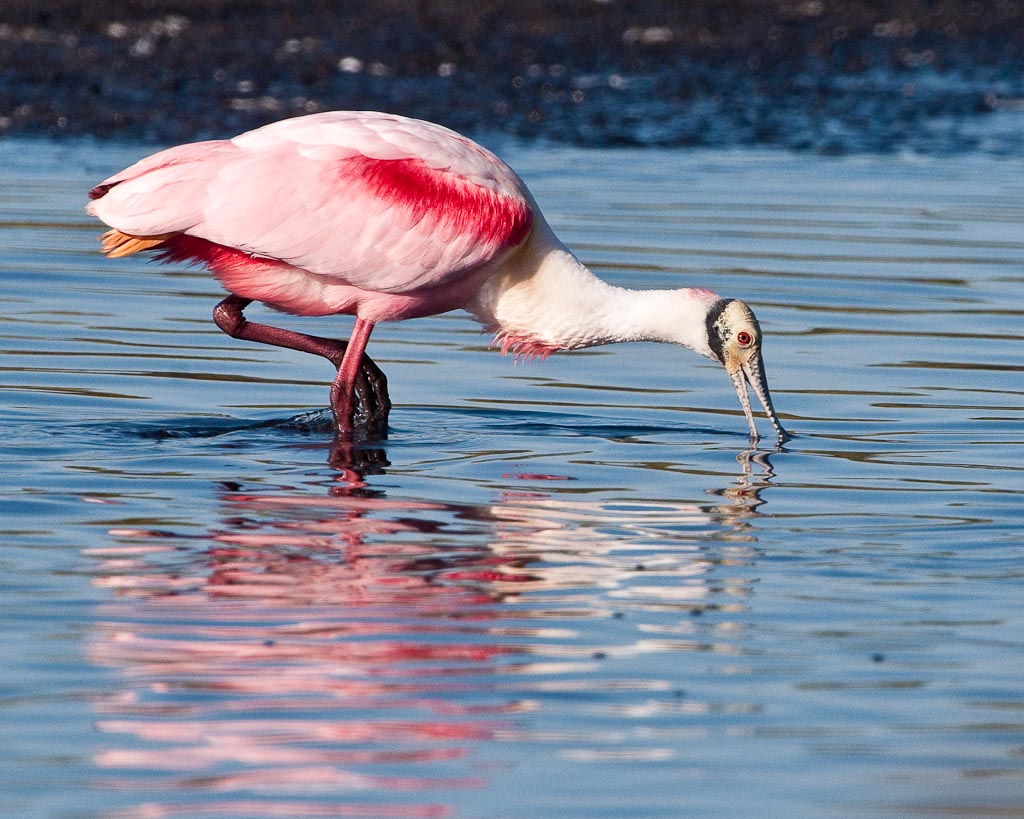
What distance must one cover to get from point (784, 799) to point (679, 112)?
1386 centimetres

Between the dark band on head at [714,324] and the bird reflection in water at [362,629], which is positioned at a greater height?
the dark band on head at [714,324]

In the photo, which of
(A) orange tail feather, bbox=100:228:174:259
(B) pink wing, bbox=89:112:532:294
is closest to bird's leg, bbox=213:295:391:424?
(B) pink wing, bbox=89:112:532:294

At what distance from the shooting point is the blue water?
497 cm

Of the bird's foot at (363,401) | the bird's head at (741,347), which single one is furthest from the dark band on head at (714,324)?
the bird's foot at (363,401)

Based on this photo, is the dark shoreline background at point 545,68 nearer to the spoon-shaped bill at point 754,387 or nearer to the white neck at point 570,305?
the white neck at point 570,305

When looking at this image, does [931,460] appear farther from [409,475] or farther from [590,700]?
[590,700]

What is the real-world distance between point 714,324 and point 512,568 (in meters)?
2.71

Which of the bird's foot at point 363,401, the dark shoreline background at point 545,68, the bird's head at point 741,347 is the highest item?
the dark shoreline background at point 545,68

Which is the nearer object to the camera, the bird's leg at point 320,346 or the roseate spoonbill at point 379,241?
the roseate spoonbill at point 379,241

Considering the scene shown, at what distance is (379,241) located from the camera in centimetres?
886

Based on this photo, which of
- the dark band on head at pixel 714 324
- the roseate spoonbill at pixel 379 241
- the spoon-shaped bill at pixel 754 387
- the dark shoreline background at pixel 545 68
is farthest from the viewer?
the dark shoreline background at pixel 545 68

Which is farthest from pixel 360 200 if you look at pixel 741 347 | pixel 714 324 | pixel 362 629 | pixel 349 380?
pixel 362 629

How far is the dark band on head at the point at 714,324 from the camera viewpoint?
30.2ft

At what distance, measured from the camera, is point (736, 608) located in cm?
628
